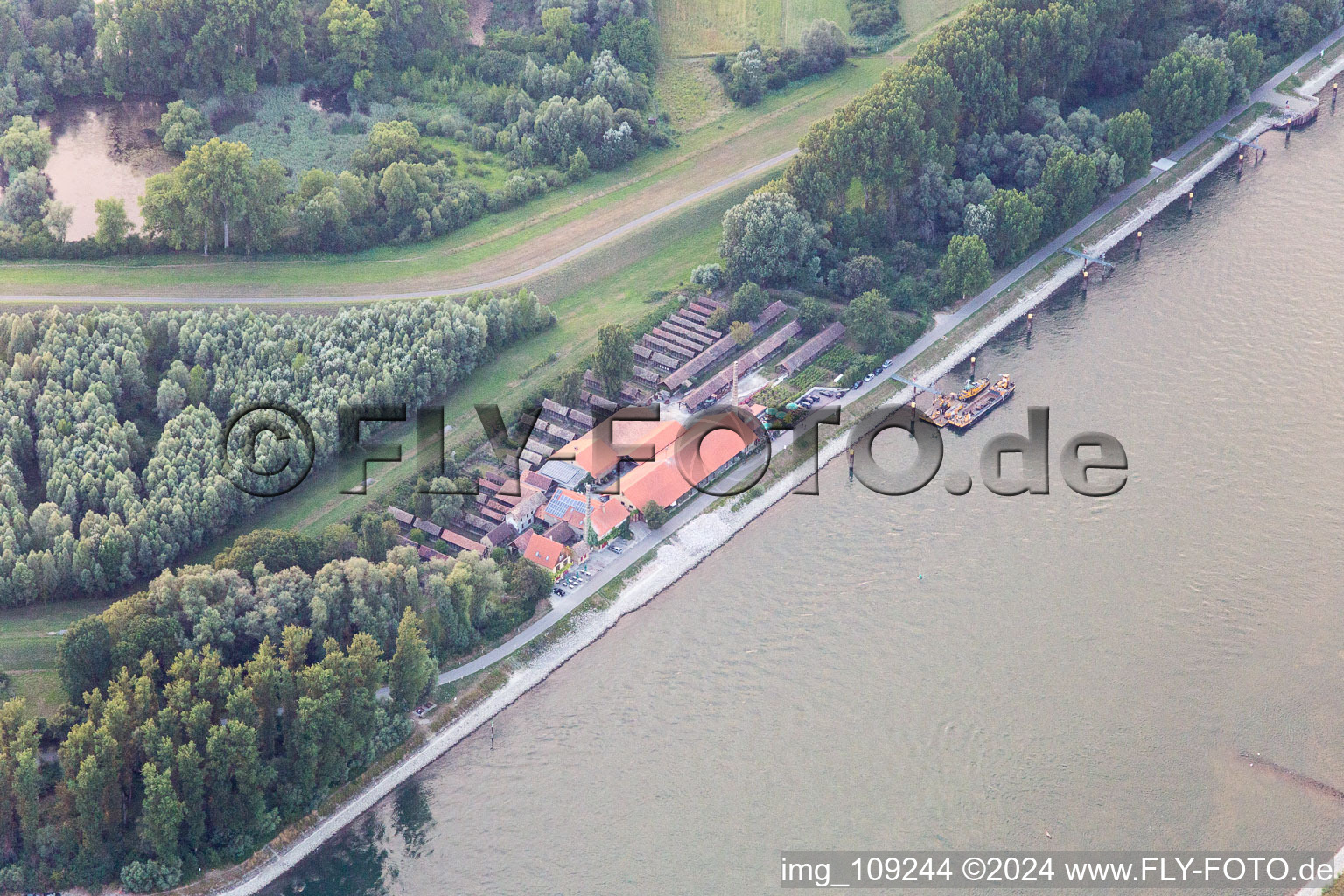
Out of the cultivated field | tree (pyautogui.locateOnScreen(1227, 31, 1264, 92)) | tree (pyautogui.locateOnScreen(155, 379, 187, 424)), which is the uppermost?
the cultivated field

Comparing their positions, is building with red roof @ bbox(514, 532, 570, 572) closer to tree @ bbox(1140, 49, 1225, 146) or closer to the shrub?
the shrub

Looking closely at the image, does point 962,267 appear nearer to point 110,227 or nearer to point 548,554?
point 548,554

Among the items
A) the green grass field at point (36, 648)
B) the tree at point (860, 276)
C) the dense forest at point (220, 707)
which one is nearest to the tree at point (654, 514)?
the dense forest at point (220, 707)

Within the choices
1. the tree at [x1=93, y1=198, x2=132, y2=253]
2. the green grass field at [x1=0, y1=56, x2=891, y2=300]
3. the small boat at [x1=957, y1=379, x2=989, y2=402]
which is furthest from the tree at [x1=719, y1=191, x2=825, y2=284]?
the tree at [x1=93, y1=198, x2=132, y2=253]

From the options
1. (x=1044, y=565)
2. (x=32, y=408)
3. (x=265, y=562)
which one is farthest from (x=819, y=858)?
(x=32, y=408)

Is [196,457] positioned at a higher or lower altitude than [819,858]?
higher

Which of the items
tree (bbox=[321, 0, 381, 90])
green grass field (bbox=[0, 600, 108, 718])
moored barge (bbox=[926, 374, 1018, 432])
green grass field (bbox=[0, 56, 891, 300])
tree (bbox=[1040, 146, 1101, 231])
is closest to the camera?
green grass field (bbox=[0, 600, 108, 718])

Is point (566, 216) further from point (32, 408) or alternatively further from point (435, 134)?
point (32, 408)
